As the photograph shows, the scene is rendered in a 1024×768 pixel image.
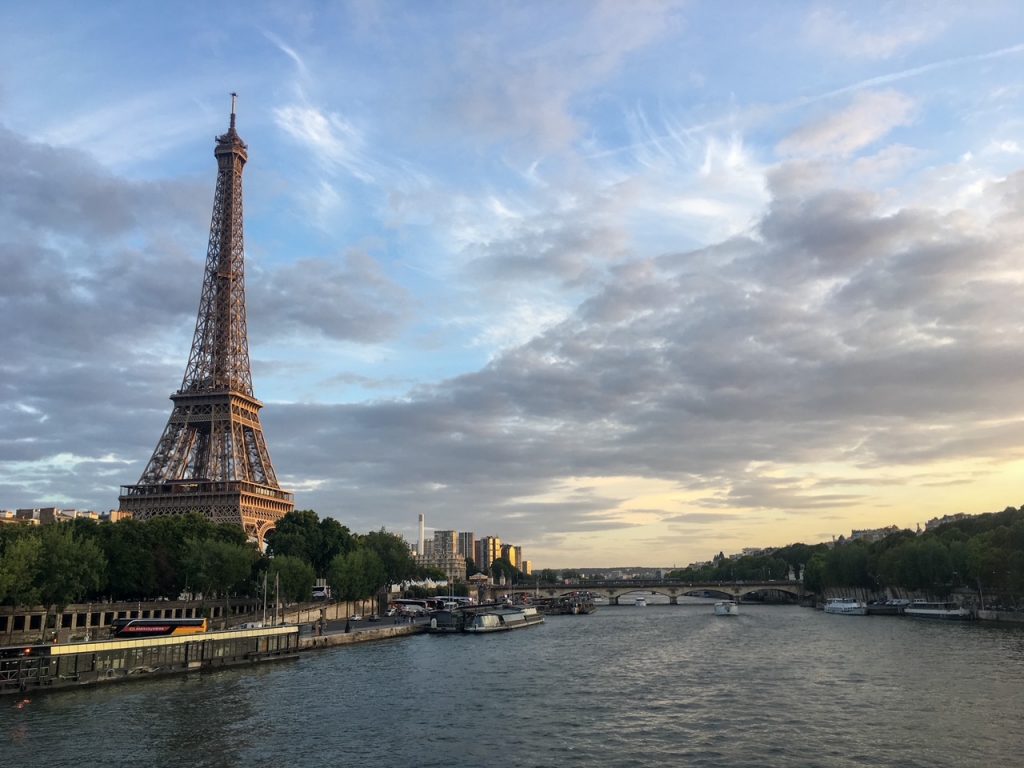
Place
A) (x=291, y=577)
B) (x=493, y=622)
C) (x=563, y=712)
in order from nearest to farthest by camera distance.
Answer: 1. (x=563, y=712)
2. (x=291, y=577)
3. (x=493, y=622)

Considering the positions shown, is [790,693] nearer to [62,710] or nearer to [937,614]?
[62,710]

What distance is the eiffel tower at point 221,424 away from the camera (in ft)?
449

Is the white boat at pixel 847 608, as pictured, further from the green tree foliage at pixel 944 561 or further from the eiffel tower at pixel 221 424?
the eiffel tower at pixel 221 424

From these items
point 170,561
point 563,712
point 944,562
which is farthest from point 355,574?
point 944,562

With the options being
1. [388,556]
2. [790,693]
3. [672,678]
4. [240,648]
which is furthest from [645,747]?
[388,556]

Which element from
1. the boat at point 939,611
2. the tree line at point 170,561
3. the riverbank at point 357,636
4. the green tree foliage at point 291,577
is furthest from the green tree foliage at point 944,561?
the green tree foliage at point 291,577

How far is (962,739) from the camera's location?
133ft

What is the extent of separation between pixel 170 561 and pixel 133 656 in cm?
4370

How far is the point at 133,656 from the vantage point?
6625cm

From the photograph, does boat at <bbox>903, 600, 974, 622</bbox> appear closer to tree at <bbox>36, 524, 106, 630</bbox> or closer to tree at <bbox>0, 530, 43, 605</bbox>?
tree at <bbox>36, 524, 106, 630</bbox>

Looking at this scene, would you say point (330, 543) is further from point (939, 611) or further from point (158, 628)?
point (939, 611)

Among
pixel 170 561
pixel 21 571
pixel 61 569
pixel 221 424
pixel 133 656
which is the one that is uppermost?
pixel 221 424

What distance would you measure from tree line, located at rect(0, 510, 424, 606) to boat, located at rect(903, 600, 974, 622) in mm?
88767

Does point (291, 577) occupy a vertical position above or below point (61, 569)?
below
